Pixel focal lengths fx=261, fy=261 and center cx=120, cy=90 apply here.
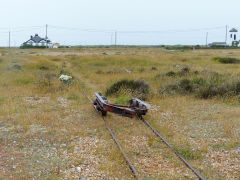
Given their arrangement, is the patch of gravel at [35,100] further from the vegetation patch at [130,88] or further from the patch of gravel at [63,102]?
the vegetation patch at [130,88]

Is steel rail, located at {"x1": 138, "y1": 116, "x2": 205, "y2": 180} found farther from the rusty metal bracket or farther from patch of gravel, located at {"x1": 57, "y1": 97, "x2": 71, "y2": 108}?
patch of gravel, located at {"x1": 57, "y1": 97, "x2": 71, "y2": 108}

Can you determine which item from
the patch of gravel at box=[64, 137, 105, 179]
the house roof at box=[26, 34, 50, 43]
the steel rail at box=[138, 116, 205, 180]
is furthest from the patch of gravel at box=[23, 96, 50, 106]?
the house roof at box=[26, 34, 50, 43]

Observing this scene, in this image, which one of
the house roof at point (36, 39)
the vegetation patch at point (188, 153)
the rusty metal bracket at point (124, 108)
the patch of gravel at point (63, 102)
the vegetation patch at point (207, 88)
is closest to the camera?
the vegetation patch at point (188, 153)

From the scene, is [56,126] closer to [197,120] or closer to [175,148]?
[175,148]

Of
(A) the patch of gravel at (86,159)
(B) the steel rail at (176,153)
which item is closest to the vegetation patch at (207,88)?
(B) the steel rail at (176,153)

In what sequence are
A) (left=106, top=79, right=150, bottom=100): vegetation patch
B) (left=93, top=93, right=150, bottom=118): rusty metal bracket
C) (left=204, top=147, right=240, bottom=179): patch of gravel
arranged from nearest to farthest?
(left=204, top=147, right=240, bottom=179): patch of gravel, (left=93, top=93, right=150, bottom=118): rusty metal bracket, (left=106, top=79, right=150, bottom=100): vegetation patch

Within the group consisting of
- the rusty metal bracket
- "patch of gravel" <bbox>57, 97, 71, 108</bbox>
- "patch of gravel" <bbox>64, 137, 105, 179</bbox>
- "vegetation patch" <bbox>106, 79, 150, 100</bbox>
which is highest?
"vegetation patch" <bbox>106, 79, 150, 100</bbox>

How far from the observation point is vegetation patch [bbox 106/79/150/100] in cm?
1119

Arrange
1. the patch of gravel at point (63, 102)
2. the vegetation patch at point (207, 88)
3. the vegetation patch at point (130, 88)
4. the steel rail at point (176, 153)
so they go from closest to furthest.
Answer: the steel rail at point (176, 153) → the patch of gravel at point (63, 102) → the vegetation patch at point (207, 88) → the vegetation patch at point (130, 88)

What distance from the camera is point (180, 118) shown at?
830 cm

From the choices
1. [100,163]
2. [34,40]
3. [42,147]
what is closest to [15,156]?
[42,147]

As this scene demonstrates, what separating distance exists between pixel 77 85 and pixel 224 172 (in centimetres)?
965

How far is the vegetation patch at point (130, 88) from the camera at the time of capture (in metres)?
11.2

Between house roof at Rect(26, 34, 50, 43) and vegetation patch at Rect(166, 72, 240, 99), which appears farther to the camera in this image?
house roof at Rect(26, 34, 50, 43)
